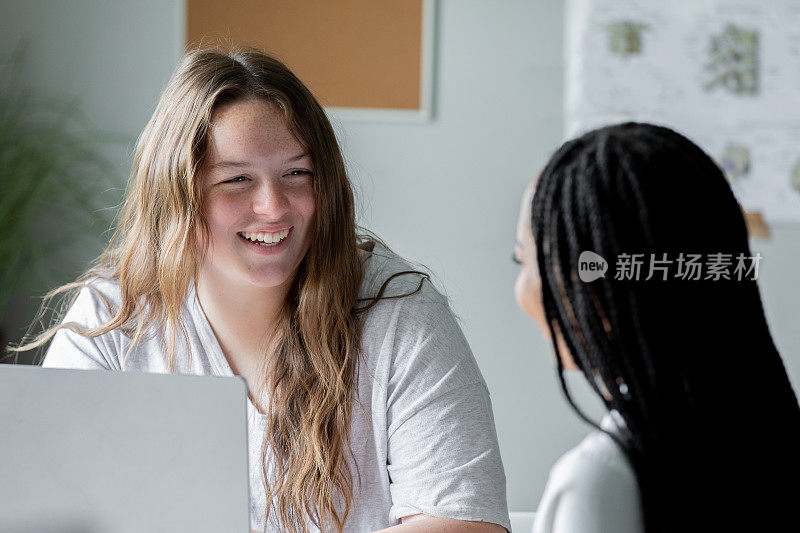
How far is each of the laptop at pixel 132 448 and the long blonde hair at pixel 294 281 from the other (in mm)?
436

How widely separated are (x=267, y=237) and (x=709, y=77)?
5.36ft

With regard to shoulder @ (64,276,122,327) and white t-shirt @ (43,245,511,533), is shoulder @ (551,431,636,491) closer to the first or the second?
white t-shirt @ (43,245,511,533)

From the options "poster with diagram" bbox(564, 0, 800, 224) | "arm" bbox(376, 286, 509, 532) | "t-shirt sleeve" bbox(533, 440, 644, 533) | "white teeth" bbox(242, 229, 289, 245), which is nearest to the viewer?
"t-shirt sleeve" bbox(533, 440, 644, 533)

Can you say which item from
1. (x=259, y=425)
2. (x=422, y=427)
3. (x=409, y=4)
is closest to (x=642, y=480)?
(x=422, y=427)

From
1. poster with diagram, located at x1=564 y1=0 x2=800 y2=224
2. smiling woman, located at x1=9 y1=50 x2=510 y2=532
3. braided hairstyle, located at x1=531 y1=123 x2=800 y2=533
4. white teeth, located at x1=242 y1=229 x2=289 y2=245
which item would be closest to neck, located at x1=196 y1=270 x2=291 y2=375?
smiling woman, located at x1=9 y1=50 x2=510 y2=532

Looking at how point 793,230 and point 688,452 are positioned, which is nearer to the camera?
point 688,452

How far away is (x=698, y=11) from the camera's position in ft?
7.80

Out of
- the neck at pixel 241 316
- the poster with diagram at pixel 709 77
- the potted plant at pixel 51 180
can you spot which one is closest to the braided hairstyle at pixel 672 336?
the neck at pixel 241 316

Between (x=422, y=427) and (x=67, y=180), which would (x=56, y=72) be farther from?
(x=422, y=427)

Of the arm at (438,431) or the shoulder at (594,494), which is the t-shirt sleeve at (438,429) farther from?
the shoulder at (594,494)

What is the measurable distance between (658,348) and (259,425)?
2.30 ft

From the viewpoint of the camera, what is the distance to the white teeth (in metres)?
1.24

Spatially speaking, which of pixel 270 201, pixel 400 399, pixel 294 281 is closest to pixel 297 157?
pixel 270 201

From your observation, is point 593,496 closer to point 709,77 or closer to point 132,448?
point 132,448
